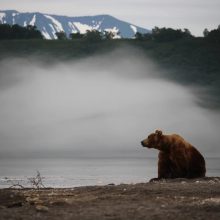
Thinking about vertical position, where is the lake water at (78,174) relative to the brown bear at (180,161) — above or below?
above

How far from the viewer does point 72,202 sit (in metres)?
15.1

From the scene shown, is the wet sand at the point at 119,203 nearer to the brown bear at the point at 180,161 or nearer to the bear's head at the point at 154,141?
the brown bear at the point at 180,161

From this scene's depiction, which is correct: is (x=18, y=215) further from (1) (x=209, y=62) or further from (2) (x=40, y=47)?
(2) (x=40, y=47)

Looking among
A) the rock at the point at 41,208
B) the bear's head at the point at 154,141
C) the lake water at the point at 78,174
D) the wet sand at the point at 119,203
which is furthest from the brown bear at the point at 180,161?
the rock at the point at 41,208

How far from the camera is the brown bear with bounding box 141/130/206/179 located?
2281cm

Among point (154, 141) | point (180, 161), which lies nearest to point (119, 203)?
point (180, 161)

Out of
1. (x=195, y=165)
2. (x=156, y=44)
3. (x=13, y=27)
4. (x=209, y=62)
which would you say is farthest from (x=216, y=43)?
(x=195, y=165)

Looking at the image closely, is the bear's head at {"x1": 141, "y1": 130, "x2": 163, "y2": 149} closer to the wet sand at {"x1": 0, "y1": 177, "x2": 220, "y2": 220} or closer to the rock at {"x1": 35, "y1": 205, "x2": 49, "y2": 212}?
the wet sand at {"x1": 0, "y1": 177, "x2": 220, "y2": 220}

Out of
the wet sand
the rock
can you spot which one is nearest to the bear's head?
the wet sand

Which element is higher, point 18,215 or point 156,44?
point 156,44

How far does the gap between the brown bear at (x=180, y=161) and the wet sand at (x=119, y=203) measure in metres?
4.69

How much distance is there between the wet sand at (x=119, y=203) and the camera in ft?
43.9

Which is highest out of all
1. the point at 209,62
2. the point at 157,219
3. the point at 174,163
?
the point at 209,62

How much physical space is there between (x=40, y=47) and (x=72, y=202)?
184641 mm
